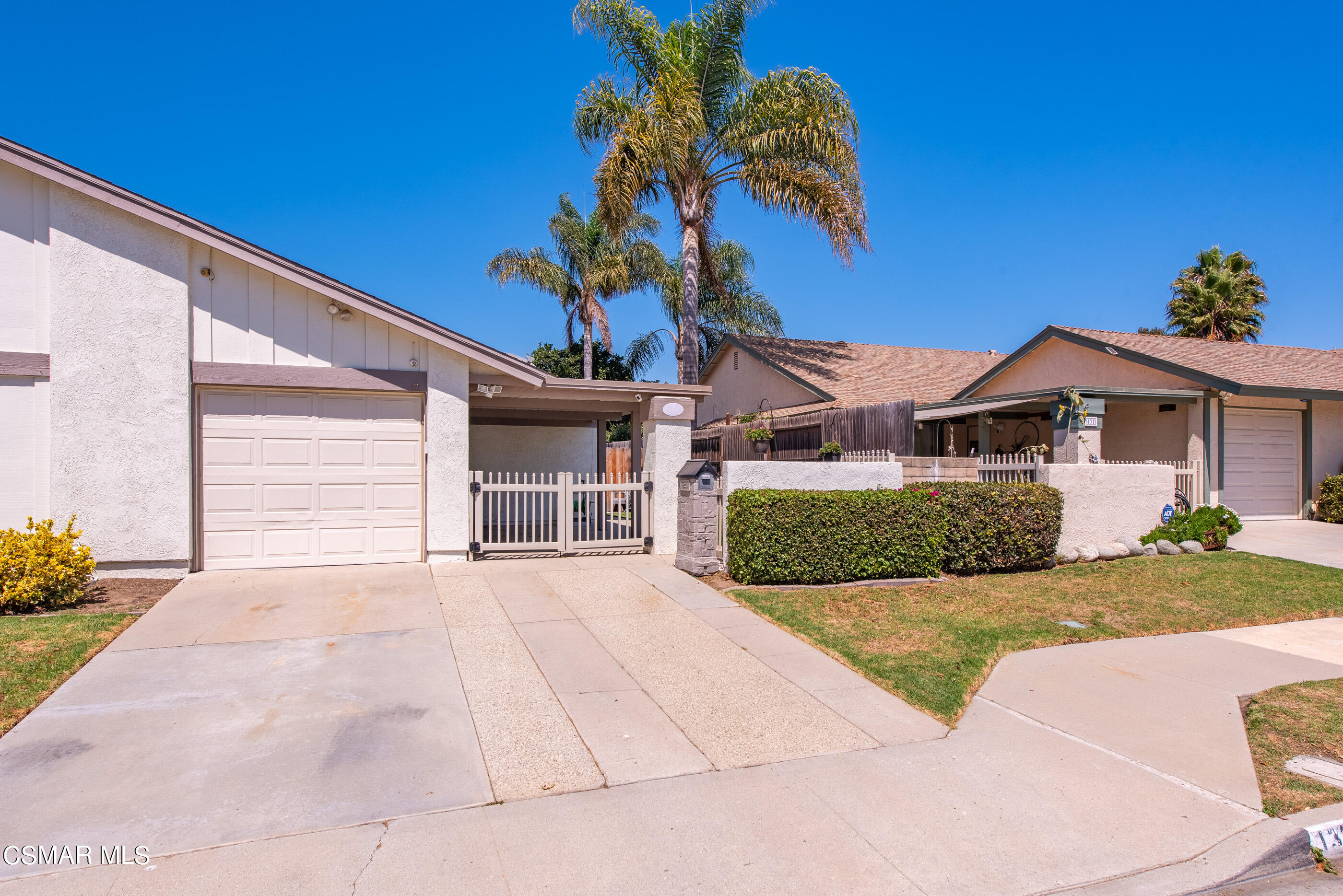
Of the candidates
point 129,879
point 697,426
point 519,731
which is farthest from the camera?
point 697,426

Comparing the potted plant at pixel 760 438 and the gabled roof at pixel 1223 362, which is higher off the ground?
the gabled roof at pixel 1223 362

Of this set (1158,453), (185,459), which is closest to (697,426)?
(1158,453)

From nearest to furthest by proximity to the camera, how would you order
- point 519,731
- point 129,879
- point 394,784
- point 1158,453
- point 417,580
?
point 129,879 < point 394,784 < point 519,731 < point 417,580 < point 1158,453

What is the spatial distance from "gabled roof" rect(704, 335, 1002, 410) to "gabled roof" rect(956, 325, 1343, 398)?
1.75 meters

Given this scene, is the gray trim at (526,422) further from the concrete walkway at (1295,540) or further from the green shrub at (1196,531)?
the concrete walkway at (1295,540)

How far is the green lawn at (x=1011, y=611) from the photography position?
19.4 ft

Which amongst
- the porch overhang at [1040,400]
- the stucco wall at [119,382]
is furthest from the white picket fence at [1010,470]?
the stucco wall at [119,382]

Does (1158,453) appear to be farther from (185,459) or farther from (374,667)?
(185,459)

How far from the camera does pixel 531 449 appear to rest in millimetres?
17406

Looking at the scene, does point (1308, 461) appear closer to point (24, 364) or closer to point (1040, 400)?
point (1040, 400)

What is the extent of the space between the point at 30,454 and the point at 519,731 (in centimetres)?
779

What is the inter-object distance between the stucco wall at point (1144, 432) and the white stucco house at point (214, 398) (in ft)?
36.8

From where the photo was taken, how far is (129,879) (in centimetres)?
300

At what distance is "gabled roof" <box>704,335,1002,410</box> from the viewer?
1856cm
